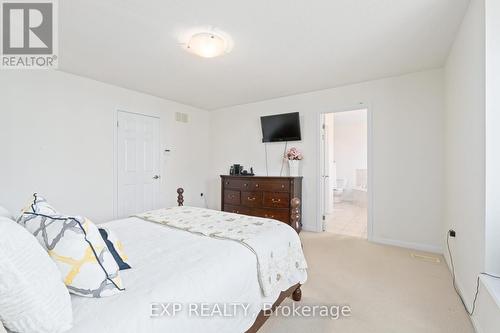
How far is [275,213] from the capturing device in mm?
3947

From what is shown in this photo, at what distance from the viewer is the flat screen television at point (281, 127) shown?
4195mm

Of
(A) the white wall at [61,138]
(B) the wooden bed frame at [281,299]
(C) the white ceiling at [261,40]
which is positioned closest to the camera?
(B) the wooden bed frame at [281,299]

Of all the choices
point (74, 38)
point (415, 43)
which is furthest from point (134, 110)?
point (415, 43)

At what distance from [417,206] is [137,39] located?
13.4 feet

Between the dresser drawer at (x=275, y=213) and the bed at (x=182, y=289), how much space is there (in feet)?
6.54

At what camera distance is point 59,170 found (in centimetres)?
318

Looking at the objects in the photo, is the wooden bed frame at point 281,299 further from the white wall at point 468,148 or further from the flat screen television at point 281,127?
the flat screen television at point 281,127

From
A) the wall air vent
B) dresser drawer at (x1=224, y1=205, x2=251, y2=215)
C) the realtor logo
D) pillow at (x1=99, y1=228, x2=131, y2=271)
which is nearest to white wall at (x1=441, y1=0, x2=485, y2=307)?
pillow at (x1=99, y1=228, x2=131, y2=271)

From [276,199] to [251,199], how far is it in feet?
1.67

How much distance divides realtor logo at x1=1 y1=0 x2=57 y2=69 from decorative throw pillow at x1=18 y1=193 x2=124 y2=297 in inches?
77.0

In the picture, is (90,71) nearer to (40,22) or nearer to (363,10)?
(40,22)

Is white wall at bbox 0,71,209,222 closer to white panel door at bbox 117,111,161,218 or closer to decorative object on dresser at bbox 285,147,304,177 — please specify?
white panel door at bbox 117,111,161,218

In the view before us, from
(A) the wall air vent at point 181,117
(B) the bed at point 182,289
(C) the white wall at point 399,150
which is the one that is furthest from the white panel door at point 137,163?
(C) the white wall at point 399,150

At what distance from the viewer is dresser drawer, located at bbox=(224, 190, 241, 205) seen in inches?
174
